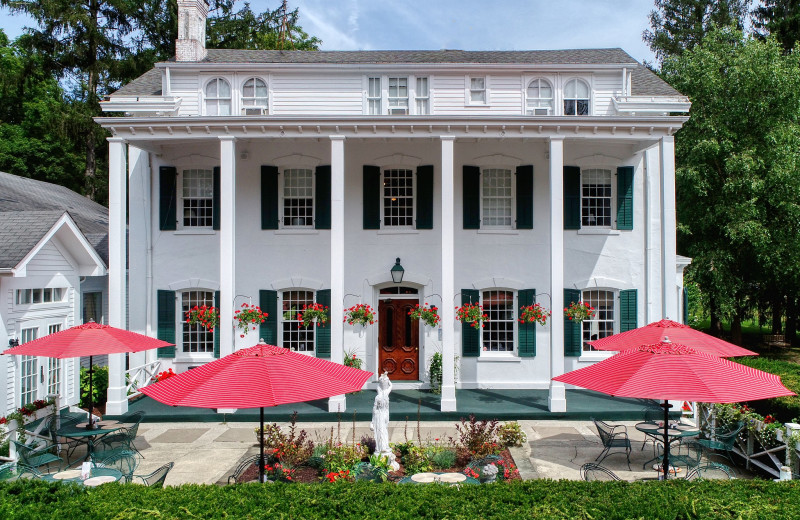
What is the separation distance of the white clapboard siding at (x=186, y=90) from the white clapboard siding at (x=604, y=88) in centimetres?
1081

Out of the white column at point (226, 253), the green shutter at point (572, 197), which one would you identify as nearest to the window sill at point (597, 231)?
the green shutter at point (572, 197)

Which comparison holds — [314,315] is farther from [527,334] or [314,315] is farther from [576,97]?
[576,97]

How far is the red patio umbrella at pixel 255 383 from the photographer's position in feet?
18.6

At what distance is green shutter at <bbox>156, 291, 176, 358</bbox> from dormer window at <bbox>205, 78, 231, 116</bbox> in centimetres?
508

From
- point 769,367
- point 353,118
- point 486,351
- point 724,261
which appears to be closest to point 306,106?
point 353,118

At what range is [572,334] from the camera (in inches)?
558

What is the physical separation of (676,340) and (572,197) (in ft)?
20.1

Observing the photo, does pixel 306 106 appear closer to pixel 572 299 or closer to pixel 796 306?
pixel 572 299

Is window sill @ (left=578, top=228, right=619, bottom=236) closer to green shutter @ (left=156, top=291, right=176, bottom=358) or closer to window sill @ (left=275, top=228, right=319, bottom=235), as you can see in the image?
window sill @ (left=275, top=228, right=319, bottom=235)

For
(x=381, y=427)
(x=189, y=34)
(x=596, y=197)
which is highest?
(x=189, y=34)

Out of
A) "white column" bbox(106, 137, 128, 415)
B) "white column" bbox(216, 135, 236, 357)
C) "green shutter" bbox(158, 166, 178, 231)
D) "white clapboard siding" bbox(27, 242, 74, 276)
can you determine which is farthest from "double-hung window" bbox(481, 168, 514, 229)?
"white clapboard siding" bbox(27, 242, 74, 276)

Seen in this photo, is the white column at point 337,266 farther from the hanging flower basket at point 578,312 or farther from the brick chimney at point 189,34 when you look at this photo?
the brick chimney at point 189,34

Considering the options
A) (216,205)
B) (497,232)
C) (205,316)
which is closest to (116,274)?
(205,316)

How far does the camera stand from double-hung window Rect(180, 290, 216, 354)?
1434 centimetres
